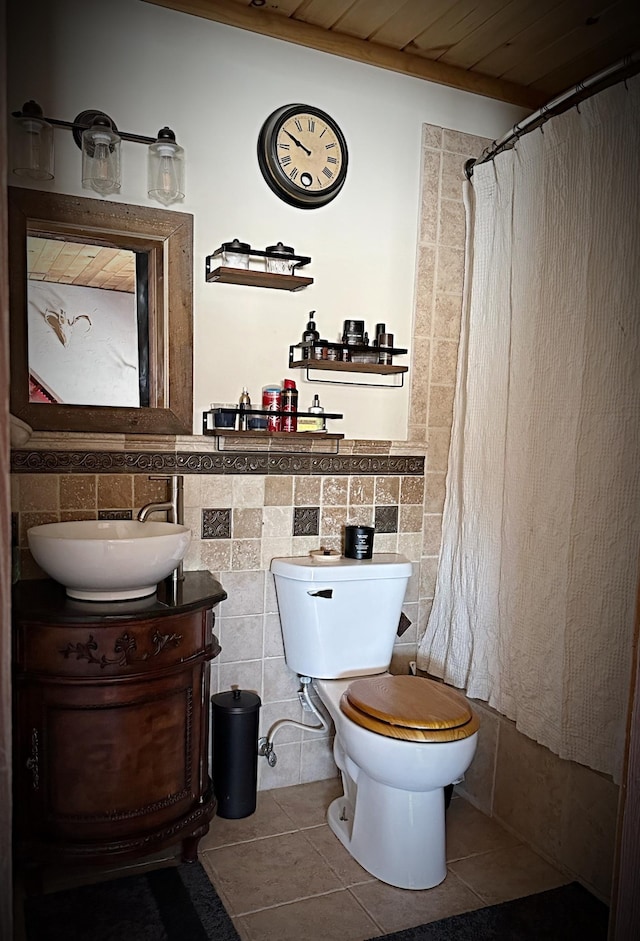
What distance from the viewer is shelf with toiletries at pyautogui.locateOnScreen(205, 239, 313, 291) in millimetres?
2271

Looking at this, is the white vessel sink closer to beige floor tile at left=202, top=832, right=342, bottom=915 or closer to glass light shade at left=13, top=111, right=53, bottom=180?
beige floor tile at left=202, top=832, right=342, bottom=915

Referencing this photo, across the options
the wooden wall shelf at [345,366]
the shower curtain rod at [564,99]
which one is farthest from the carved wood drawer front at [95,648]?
the shower curtain rod at [564,99]

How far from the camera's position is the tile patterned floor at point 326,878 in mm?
1885

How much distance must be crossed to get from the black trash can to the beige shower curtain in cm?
74

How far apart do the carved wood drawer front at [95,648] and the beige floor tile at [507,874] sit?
1.09 m

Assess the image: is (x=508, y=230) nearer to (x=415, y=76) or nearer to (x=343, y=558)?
(x=415, y=76)

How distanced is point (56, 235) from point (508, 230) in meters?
1.43

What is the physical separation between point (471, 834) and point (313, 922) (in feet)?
2.22

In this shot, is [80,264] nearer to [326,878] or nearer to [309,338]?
[309,338]

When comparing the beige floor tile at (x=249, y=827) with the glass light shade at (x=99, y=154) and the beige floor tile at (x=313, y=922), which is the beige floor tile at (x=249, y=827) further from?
the glass light shade at (x=99, y=154)

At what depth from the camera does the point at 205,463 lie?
7.79 ft

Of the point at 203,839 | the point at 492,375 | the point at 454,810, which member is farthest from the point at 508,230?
the point at 203,839

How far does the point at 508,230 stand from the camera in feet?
7.88

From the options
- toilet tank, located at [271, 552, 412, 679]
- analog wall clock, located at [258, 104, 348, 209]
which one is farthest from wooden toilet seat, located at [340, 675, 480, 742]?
analog wall clock, located at [258, 104, 348, 209]
